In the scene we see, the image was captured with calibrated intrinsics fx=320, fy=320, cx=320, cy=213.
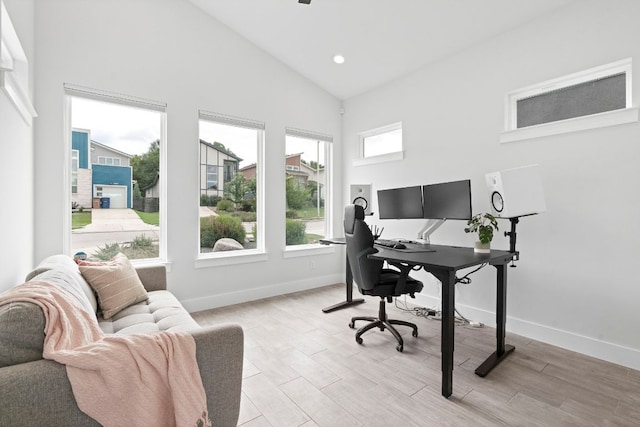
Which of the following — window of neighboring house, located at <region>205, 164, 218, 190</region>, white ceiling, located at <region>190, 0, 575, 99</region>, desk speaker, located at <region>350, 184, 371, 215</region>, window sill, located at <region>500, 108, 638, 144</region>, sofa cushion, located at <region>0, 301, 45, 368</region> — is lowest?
sofa cushion, located at <region>0, 301, 45, 368</region>

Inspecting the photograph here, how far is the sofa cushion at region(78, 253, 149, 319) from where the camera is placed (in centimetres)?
215

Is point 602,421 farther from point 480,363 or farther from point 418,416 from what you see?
point 418,416

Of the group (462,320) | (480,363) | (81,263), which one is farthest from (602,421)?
(81,263)

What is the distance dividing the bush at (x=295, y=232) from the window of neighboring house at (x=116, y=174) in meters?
1.60

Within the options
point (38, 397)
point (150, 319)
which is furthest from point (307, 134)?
point (38, 397)

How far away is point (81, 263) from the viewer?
7.72 feet

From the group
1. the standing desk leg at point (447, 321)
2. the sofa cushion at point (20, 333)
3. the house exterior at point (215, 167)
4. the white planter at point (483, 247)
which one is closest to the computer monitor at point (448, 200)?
the white planter at point (483, 247)

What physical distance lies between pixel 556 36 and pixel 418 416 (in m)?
3.13

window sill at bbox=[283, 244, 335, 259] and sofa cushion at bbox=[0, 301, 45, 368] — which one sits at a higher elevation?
sofa cushion at bbox=[0, 301, 45, 368]

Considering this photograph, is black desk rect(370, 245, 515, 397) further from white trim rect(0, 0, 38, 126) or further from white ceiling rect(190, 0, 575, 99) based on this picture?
white trim rect(0, 0, 38, 126)

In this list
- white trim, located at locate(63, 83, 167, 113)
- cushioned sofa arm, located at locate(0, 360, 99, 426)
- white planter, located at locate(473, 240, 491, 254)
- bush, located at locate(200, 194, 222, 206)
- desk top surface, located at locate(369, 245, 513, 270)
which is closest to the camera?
cushioned sofa arm, located at locate(0, 360, 99, 426)

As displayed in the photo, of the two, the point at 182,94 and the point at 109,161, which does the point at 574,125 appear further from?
the point at 109,161

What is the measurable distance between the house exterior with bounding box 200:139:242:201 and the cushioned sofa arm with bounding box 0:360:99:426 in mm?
2769

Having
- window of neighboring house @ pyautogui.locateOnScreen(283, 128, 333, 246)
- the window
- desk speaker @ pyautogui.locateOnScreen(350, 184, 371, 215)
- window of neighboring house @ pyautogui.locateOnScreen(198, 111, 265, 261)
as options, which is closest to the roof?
window of neighboring house @ pyautogui.locateOnScreen(198, 111, 265, 261)
